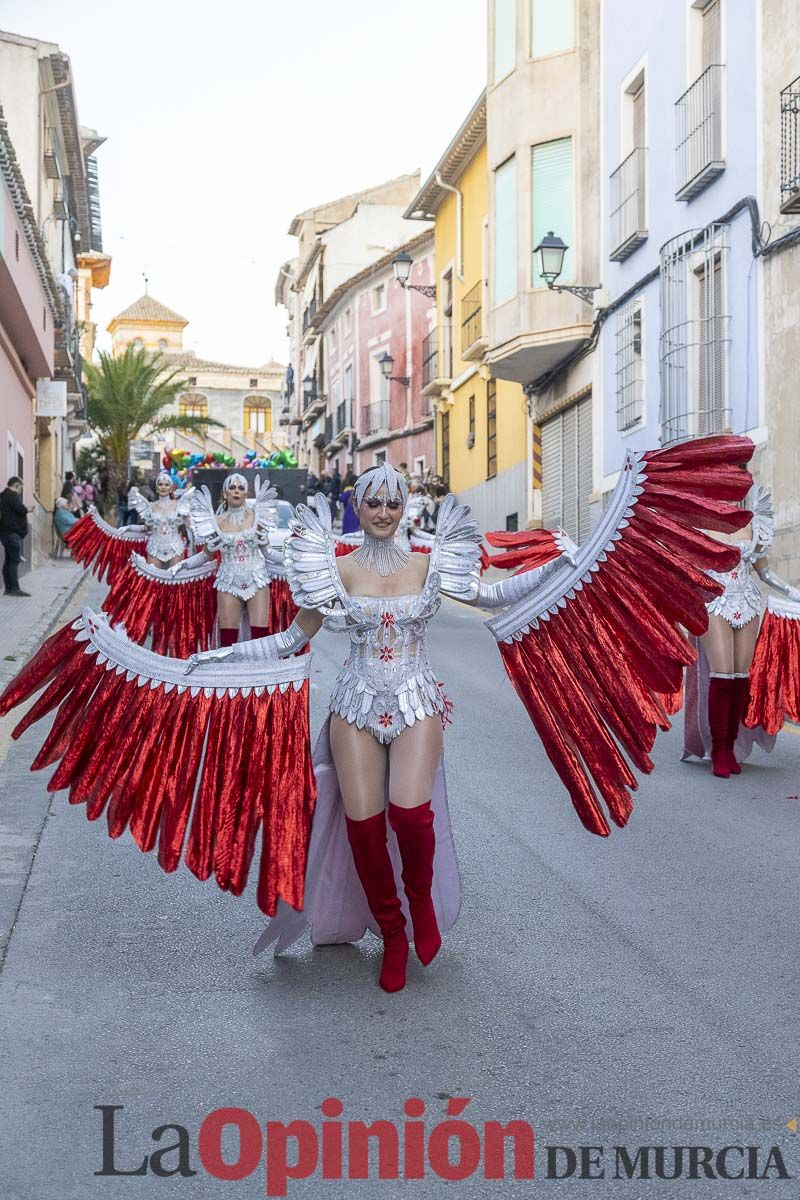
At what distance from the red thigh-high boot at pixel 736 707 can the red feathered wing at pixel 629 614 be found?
3882mm

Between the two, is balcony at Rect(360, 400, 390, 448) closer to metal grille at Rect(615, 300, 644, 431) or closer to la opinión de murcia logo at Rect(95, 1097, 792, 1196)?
metal grille at Rect(615, 300, 644, 431)

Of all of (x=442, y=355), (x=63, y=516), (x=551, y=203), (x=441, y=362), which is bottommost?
(x=63, y=516)

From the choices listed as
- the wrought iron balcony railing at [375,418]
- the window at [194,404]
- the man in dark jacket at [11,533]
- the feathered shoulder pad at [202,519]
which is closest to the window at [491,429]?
the man in dark jacket at [11,533]

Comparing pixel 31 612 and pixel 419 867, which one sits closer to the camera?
pixel 419 867

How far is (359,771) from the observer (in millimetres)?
4781

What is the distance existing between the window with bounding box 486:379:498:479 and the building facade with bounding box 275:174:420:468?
76.3 ft

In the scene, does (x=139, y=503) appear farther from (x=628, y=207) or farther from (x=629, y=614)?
(x=628, y=207)

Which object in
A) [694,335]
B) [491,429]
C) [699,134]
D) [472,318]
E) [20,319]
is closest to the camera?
[699,134]

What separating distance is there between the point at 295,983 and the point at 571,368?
2139 cm

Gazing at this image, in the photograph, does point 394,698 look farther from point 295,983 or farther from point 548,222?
Result: point 548,222

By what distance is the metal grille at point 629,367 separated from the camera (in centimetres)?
2138

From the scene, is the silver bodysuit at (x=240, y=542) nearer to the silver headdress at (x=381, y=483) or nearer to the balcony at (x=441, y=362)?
the silver headdress at (x=381, y=483)

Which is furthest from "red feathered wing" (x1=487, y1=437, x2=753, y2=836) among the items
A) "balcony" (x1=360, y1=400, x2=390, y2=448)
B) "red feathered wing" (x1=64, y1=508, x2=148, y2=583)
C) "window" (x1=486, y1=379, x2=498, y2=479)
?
"balcony" (x1=360, y1=400, x2=390, y2=448)

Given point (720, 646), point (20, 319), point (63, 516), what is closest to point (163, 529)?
point (720, 646)
